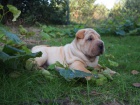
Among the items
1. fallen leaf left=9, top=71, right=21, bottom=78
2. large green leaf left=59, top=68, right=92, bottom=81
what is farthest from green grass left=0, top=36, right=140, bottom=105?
large green leaf left=59, top=68, right=92, bottom=81

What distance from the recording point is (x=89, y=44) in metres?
3.46

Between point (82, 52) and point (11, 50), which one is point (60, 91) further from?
point (82, 52)

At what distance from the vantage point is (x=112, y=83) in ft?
9.73

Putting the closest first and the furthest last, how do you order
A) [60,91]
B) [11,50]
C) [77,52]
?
1. [60,91]
2. [11,50]
3. [77,52]

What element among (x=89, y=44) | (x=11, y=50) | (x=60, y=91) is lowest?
(x=60, y=91)

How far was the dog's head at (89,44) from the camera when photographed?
337cm

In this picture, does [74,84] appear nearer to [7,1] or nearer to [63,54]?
[63,54]

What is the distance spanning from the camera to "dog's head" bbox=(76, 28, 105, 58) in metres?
3.37

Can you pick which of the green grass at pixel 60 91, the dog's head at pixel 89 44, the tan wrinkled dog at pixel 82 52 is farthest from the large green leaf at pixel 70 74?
the dog's head at pixel 89 44

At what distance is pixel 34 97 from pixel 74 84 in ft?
1.80

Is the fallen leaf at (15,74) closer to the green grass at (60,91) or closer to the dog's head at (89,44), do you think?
the green grass at (60,91)

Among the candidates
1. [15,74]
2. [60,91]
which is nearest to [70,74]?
[60,91]

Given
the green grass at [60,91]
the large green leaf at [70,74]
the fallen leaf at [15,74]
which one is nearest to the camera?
the green grass at [60,91]

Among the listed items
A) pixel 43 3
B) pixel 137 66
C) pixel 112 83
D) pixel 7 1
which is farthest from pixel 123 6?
pixel 112 83
